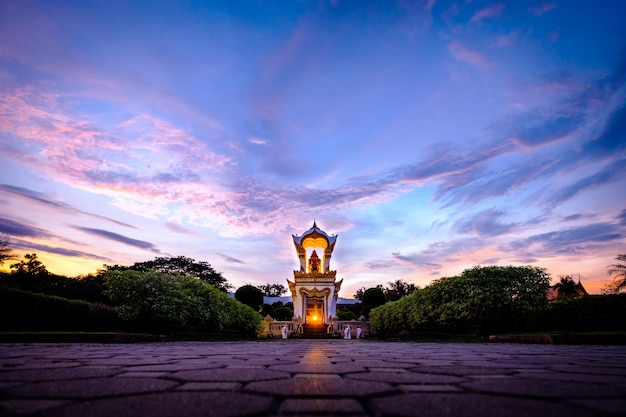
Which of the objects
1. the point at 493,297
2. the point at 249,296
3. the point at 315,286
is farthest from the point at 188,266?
the point at 493,297

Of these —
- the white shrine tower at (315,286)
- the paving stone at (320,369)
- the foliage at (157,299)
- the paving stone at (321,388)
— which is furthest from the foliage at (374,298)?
the paving stone at (321,388)

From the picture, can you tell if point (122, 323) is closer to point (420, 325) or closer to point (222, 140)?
point (222, 140)

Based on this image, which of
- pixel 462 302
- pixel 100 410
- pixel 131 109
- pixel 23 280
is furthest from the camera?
pixel 23 280

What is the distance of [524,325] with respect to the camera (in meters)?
12.0

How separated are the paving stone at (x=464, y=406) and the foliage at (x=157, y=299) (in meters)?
→ 11.1

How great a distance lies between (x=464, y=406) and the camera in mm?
1280

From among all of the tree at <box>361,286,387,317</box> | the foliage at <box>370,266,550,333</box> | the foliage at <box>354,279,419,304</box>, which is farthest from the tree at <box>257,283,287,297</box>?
the foliage at <box>370,266,550,333</box>

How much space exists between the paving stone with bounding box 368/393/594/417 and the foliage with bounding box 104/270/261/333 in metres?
11.1

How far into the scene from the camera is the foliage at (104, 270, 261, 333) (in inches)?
432

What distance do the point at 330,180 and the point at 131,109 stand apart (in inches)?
447

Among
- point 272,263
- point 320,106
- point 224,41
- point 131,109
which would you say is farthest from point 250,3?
point 272,263

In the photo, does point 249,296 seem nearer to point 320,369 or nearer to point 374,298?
point 374,298

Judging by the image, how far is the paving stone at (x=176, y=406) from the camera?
1126mm

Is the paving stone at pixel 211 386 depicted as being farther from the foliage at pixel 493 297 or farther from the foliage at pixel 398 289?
the foliage at pixel 398 289
